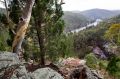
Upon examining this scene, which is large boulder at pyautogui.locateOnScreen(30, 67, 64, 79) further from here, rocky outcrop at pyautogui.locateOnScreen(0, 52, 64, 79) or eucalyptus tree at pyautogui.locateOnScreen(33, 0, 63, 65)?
eucalyptus tree at pyautogui.locateOnScreen(33, 0, 63, 65)

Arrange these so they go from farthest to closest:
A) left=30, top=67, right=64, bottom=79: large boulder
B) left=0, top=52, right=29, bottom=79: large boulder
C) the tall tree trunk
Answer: the tall tree trunk, left=30, top=67, right=64, bottom=79: large boulder, left=0, top=52, right=29, bottom=79: large boulder

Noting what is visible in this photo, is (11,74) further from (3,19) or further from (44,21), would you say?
(44,21)

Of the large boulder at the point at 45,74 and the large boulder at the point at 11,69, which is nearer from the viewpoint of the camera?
the large boulder at the point at 11,69

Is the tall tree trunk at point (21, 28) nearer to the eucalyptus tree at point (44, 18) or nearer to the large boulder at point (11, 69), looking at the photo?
the large boulder at point (11, 69)

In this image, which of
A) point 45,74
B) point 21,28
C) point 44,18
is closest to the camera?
point 45,74

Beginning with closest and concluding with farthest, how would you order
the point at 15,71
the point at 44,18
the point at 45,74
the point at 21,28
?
the point at 15,71
the point at 45,74
the point at 21,28
the point at 44,18

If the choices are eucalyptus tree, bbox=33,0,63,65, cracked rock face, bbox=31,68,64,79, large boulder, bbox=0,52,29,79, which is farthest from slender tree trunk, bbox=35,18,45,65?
large boulder, bbox=0,52,29,79

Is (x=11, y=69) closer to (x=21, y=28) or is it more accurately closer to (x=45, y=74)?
(x=45, y=74)

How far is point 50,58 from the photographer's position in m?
17.9

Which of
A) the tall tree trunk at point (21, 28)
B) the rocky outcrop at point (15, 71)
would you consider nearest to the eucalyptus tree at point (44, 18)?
the tall tree trunk at point (21, 28)

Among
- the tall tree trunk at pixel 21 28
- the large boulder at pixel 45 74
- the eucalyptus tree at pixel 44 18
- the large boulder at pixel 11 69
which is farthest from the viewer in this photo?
the eucalyptus tree at pixel 44 18

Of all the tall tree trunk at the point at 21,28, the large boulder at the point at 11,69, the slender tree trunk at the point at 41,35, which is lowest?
the slender tree trunk at the point at 41,35

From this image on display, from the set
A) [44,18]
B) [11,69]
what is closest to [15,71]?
[11,69]

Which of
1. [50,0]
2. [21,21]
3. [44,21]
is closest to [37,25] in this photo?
[44,21]
